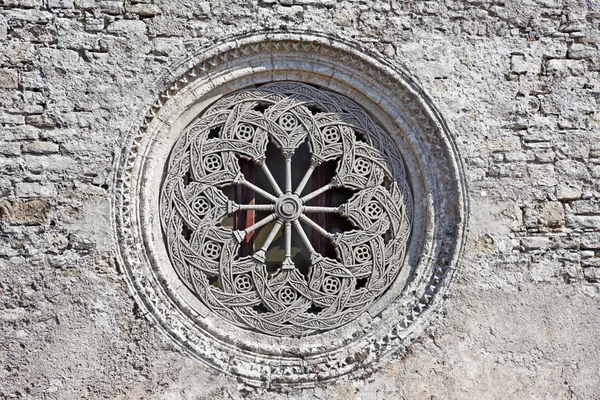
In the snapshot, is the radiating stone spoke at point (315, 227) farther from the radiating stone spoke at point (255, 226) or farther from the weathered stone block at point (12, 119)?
the weathered stone block at point (12, 119)

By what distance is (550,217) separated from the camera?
4551 mm

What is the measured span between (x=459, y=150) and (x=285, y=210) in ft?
4.04

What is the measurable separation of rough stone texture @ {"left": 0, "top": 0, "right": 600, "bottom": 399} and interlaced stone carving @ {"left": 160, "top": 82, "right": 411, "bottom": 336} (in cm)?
41

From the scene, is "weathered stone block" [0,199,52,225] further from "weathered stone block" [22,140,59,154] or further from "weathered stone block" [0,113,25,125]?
"weathered stone block" [0,113,25,125]

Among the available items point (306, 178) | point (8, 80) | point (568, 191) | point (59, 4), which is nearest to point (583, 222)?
point (568, 191)

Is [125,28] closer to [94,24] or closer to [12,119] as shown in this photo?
[94,24]

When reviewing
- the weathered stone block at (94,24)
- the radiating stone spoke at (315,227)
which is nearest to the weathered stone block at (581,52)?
the radiating stone spoke at (315,227)

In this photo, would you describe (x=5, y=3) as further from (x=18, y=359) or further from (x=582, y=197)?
(x=582, y=197)

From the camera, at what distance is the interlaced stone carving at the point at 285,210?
4.37m

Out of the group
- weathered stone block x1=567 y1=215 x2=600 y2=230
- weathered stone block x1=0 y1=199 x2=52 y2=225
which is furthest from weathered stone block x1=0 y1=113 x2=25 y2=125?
weathered stone block x1=567 y1=215 x2=600 y2=230

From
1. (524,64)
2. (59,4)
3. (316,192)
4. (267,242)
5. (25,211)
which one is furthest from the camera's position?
(524,64)

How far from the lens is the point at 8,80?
4.21 meters

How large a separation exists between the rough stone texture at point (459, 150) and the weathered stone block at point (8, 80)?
0.02 meters

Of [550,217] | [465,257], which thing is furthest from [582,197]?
[465,257]
